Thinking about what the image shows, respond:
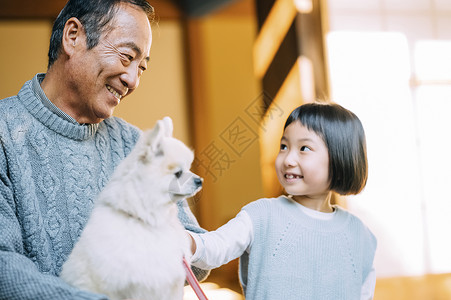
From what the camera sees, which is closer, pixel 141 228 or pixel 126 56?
pixel 141 228

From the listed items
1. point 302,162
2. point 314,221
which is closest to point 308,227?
→ point 314,221

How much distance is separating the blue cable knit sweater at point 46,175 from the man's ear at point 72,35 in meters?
0.14

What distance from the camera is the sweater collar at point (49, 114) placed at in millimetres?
1136

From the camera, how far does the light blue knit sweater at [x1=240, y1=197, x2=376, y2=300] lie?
3.82 feet

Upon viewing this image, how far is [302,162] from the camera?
3.74ft

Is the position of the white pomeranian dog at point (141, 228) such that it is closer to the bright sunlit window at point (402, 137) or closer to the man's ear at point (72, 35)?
the man's ear at point (72, 35)

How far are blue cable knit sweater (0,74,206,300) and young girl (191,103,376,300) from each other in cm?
20

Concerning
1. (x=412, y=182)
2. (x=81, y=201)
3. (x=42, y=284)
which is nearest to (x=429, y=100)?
(x=412, y=182)

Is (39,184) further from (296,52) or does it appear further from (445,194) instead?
(445,194)

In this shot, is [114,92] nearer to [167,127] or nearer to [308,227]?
[167,127]

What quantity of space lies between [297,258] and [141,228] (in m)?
0.55

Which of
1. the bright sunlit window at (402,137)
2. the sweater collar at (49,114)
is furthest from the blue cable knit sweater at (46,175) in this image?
the bright sunlit window at (402,137)

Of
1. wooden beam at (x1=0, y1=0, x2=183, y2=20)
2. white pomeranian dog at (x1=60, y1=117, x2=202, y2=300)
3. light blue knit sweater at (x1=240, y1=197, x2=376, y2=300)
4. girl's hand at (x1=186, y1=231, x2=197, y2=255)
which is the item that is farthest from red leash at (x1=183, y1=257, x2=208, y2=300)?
wooden beam at (x1=0, y1=0, x2=183, y2=20)

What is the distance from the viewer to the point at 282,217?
1214 millimetres
